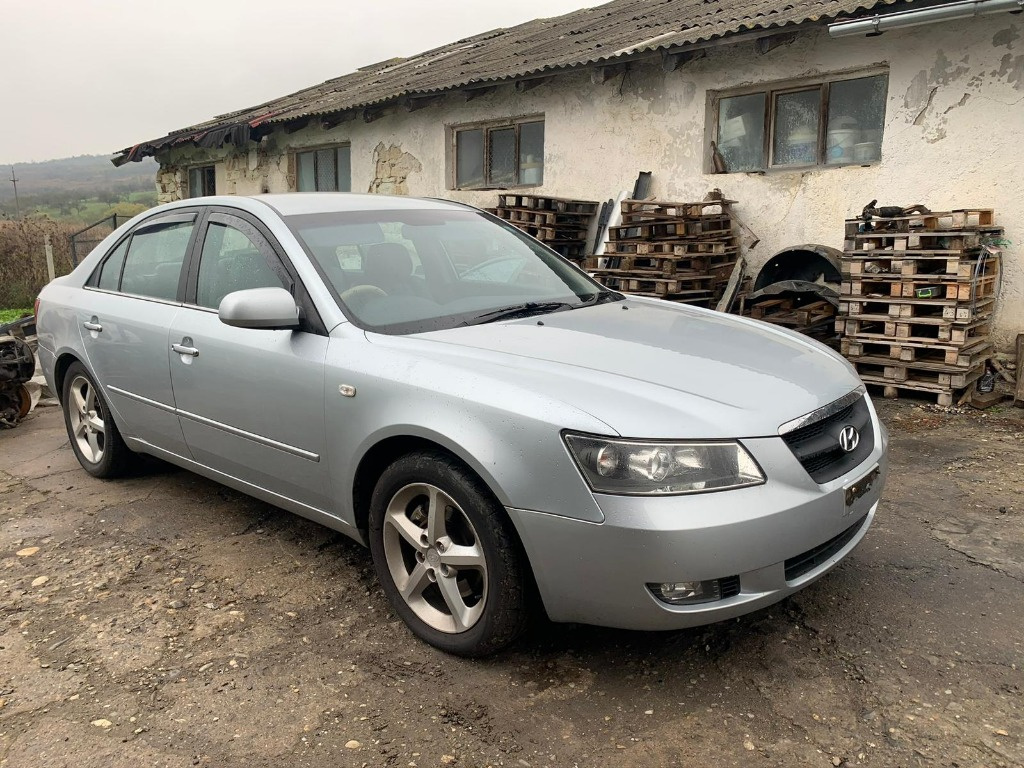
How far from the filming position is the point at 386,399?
2795 mm

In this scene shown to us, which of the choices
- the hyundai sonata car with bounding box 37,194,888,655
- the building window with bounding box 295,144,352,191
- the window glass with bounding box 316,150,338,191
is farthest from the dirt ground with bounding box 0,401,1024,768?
the window glass with bounding box 316,150,338,191

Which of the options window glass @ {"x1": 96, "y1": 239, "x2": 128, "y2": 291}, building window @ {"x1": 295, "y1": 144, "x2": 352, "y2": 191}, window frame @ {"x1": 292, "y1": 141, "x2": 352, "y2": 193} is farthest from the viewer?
building window @ {"x1": 295, "y1": 144, "x2": 352, "y2": 191}


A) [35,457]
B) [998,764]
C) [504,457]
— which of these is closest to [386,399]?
[504,457]

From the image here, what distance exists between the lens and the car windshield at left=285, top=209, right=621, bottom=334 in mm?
3197

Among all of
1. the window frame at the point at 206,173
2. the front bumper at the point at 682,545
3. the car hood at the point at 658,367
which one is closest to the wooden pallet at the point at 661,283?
the car hood at the point at 658,367

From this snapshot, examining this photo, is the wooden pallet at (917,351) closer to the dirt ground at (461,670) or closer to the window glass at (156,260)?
the dirt ground at (461,670)

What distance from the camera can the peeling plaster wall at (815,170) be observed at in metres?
6.51

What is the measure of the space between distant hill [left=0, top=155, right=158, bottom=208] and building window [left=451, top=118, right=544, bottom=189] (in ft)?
130

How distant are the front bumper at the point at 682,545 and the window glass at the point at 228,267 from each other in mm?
1710

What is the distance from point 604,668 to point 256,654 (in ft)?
4.01

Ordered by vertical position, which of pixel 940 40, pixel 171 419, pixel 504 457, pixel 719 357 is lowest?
pixel 171 419

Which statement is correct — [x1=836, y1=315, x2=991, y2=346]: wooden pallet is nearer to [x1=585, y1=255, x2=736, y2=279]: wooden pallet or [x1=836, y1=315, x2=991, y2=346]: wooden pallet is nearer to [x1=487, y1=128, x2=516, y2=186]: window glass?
[x1=585, y1=255, x2=736, y2=279]: wooden pallet

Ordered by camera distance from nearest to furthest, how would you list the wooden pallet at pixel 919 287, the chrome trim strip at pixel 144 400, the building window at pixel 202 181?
the chrome trim strip at pixel 144 400, the wooden pallet at pixel 919 287, the building window at pixel 202 181

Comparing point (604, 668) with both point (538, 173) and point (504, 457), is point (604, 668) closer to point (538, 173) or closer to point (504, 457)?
point (504, 457)
